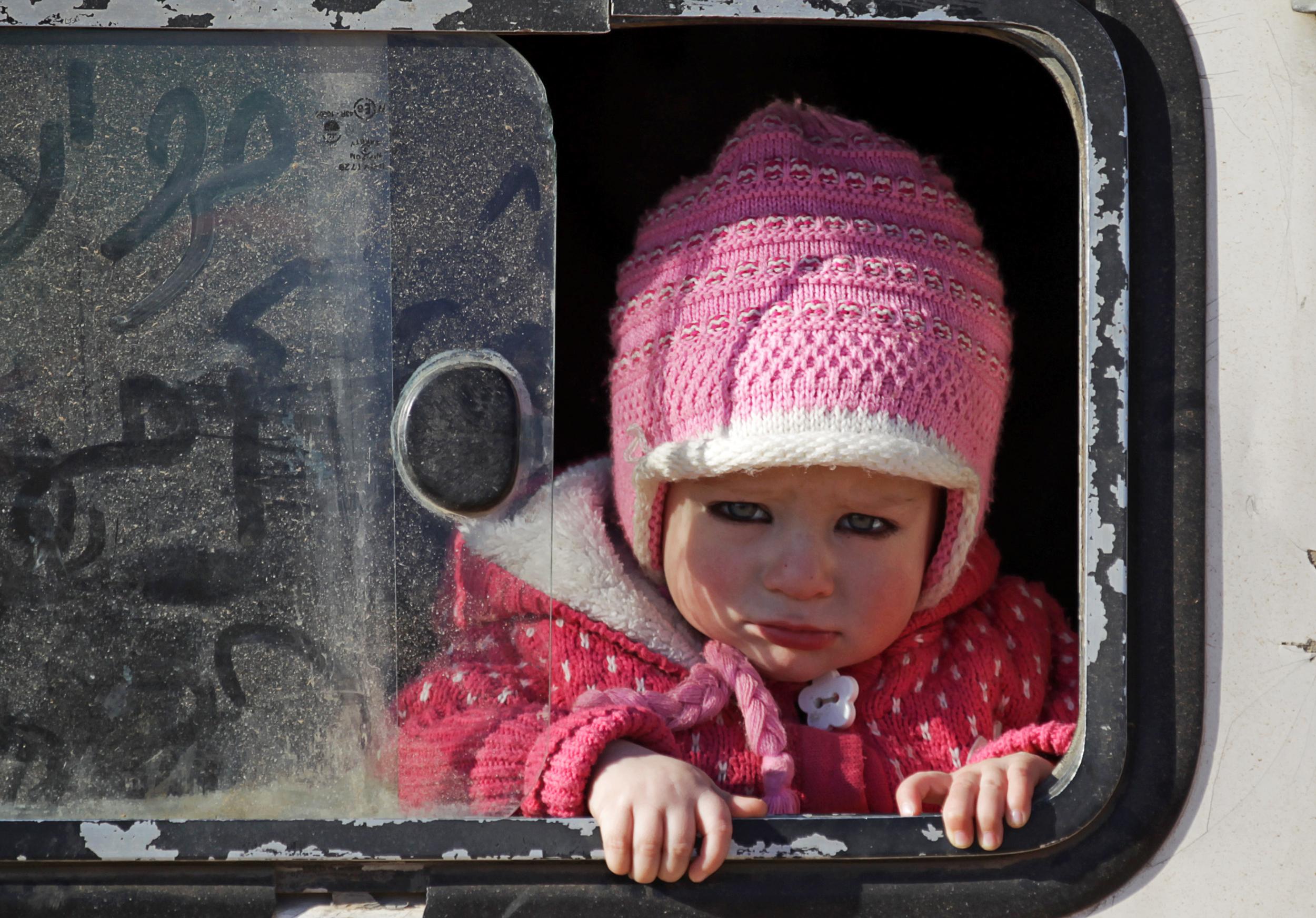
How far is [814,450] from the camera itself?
5.15 feet

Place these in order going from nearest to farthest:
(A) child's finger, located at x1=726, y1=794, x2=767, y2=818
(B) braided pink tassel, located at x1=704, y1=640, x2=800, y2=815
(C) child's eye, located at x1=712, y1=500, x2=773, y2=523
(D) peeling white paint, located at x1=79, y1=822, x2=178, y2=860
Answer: (D) peeling white paint, located at x1=79, y1=822, x2=178, y2=860, (A) child's finger, located at x1=726, y1=794, x2=767, y2=818, (B) braided pink tassel, located at x1=704, y1=640, x2=800, y2=815, (C) child's eye, located at x1=712, y1=500, x2=773, y2=523

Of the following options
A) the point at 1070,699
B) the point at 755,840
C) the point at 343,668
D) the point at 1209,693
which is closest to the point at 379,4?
the point at 343,668

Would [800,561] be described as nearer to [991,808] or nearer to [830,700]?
[830,700]

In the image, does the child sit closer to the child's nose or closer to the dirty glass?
the child's nose

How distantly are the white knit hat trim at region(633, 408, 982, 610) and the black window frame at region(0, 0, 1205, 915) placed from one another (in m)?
0.40

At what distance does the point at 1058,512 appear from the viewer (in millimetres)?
2102

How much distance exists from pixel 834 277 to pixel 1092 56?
49 cm

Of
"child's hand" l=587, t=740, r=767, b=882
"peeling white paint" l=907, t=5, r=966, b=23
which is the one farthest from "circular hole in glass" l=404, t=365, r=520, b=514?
"peeling white paint" l=907, t=5, r=966, b=23

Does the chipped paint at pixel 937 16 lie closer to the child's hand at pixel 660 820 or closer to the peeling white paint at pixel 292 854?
the child's hand at pixel 660 820

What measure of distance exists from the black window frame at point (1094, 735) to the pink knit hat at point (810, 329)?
0.42m

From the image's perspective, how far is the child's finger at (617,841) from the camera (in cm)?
121

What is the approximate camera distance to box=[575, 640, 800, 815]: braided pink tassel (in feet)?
5.16

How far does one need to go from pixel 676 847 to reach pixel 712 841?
3 cm

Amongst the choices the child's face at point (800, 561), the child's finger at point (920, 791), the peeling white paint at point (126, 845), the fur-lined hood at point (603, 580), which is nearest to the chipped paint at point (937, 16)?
the child's face at point (800, 561)
